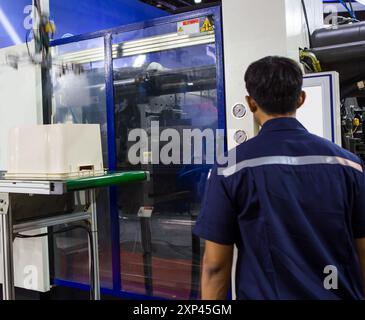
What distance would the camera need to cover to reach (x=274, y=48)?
2.49 m

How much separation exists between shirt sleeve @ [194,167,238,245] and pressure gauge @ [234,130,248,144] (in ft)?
4.21

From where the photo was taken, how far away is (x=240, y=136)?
2586 millimetres

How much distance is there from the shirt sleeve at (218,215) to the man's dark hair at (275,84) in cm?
28

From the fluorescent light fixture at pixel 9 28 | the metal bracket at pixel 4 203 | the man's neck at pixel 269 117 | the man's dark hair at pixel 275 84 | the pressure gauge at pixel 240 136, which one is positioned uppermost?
the fluorescent light fixture at pixel 9 28

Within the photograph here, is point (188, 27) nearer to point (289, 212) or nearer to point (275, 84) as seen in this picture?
point (275, 84)

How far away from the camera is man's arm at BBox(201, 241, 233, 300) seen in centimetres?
132

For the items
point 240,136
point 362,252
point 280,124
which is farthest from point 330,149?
point 240,136

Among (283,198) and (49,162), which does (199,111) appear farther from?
(283,198)

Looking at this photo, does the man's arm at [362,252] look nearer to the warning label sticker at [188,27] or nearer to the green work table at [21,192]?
the green work table at [21,192]

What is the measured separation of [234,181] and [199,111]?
6.20 feet

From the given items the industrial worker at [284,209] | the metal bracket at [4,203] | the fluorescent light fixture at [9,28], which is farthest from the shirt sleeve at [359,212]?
the fluorescent light fixture at [9,28]

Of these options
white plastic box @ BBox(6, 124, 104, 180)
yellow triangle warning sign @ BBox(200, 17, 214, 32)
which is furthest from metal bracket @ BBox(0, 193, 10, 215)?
yellow triangle warning sign @ BBox(200, 17, 214, 32)

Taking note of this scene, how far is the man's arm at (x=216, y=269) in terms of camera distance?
1322 mm

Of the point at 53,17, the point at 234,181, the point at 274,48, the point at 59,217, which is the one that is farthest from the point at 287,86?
the point at 53,17
